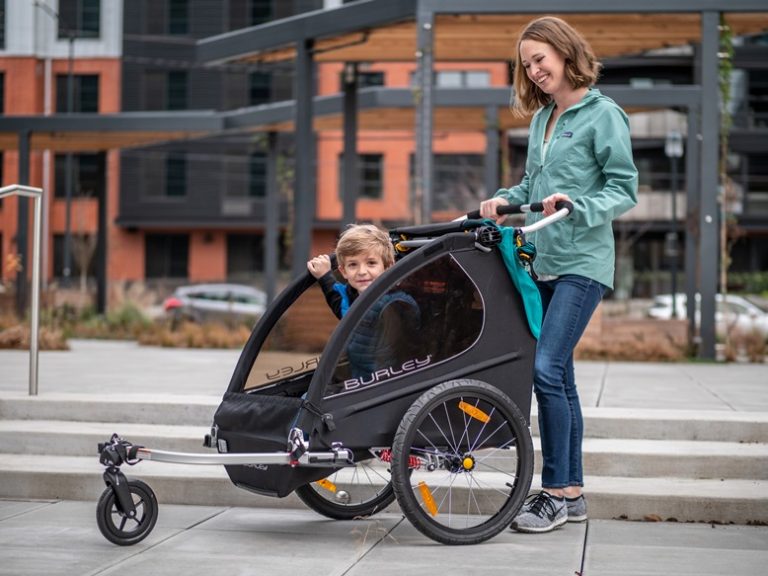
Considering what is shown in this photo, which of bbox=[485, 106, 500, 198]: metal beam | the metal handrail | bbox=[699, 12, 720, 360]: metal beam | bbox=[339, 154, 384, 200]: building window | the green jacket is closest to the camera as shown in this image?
the green jacket

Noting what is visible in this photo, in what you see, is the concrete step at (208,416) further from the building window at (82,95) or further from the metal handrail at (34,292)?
the building window at (82,95)

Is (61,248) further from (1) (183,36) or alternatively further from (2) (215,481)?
(2) (215,481)

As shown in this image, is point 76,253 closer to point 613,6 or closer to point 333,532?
point 613,6

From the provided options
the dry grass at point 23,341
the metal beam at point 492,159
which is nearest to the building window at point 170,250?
the metal beam at point 492,159

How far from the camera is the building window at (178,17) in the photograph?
50.2 metres

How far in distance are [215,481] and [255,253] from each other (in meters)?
46.7

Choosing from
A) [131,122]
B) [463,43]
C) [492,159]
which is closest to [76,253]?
[131,122]

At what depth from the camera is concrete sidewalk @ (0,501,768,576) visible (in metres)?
4.58

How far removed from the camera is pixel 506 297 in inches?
198

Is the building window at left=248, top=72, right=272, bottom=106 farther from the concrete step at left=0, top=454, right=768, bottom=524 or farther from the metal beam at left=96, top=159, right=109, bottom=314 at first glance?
the concrete step at left=0, top=454, right=768, bottom=524

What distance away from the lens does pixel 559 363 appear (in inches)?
202

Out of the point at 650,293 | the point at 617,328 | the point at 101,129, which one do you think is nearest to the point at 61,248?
the point at 650,293

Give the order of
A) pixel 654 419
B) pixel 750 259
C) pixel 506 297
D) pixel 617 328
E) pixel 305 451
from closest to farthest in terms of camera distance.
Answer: pixel 305 451, pixel 506 297, pixel 654 419, pixel 617 328, pixel 750 259

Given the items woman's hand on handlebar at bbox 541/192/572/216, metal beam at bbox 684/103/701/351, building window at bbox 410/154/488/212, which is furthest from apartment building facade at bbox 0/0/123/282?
woman's hand on handlebar at bbox 541/192/572/216
